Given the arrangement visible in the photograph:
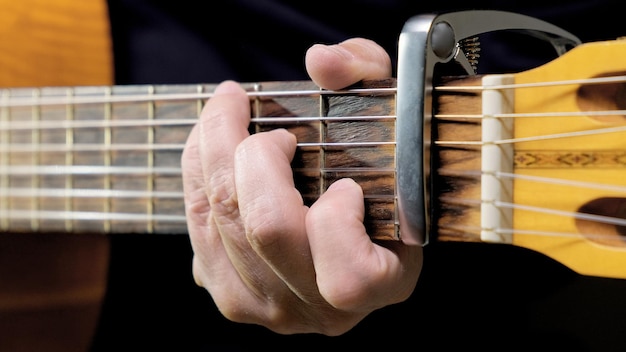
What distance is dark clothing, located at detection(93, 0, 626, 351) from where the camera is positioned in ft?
2.38

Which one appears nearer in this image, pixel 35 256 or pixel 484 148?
pixel 484 148

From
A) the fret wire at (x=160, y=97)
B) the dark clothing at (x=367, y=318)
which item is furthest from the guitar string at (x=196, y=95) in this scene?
the dark clothing at (x=367, y=318)

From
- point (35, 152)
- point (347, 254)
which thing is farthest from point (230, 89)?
point (35, 152)

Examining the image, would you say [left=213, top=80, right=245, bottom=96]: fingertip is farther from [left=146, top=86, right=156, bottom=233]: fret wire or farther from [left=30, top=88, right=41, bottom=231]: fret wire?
[left=30, top=88, right=41, bottom=231]: fret wire

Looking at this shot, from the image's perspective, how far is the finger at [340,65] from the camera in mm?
507

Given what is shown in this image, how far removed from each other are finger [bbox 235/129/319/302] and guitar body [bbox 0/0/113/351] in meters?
0.41

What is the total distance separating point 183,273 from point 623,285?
1.71 feet

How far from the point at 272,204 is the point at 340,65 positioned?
11cm

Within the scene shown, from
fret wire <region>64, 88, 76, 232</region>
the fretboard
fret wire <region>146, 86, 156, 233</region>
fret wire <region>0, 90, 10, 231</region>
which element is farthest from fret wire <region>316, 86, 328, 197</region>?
fret wire <region>0, 90, 10, 231</region>

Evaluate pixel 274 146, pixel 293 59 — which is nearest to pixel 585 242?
pixel 274 146

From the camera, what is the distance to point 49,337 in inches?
35.2

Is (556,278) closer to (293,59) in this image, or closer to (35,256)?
(293,59)

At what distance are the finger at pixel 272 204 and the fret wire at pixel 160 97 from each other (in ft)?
A: 0.16

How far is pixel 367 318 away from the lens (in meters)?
0.82
